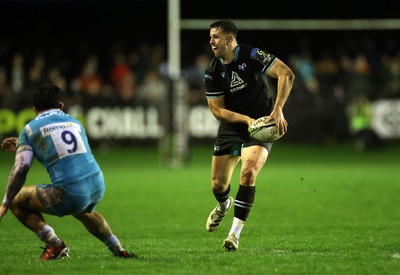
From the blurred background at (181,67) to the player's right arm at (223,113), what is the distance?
1004 centimetres

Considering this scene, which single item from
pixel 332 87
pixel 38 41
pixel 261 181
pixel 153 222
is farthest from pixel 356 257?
pixel 38 41

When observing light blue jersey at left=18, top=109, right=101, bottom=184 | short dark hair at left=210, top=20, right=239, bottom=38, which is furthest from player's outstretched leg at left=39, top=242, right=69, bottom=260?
short dark hair at left=210, top=20, right=239, bottom=38

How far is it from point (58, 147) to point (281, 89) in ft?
8.33

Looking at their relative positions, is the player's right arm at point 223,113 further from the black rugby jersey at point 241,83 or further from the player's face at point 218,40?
the player's face at point 218,40

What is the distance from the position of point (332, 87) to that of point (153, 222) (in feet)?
47.5

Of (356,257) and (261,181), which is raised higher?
(356,257)

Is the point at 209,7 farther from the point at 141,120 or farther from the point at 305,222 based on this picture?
→ the point at 305,222

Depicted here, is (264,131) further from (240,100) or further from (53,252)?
(53,252)

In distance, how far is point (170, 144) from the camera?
63.7 ft

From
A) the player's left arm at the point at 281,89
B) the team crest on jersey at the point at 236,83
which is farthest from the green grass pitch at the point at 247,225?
the team crest on jersey at the point at 236,83

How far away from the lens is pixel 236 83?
Result: 913cm

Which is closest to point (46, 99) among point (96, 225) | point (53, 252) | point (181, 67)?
point (96, 225)

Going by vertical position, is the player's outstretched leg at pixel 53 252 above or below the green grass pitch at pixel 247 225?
above

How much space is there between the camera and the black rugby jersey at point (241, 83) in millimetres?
9055
